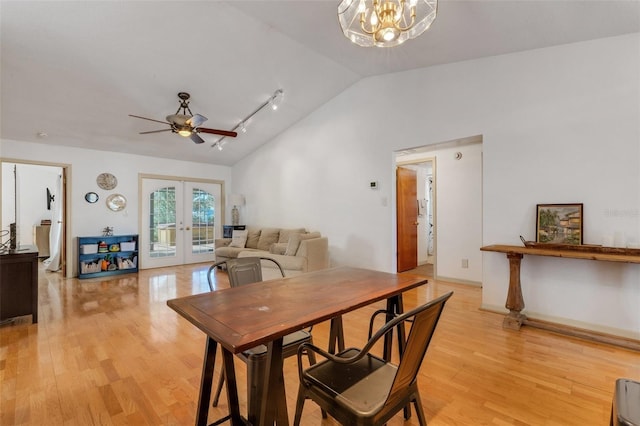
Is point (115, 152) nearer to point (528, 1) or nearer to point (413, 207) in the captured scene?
point (413, 207)

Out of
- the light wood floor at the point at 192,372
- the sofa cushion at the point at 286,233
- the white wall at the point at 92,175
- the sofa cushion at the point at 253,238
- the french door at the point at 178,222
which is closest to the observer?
the light wood floor at the point at 192,372

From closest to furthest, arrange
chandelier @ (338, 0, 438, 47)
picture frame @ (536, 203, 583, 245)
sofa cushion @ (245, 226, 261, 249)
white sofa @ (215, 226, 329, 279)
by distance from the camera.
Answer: chandelier @ (338, 0, 438, 47) → picture frame @ (536, 203, 583, 245) → white sofa @ (215, 226, 329, 279) → sofa cushion @ (245, 226, 261, 249)

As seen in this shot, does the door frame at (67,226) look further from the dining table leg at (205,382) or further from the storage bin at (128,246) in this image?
the dining table leg at (205,382)

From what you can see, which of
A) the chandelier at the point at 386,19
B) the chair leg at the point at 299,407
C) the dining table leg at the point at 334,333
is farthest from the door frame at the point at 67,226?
the chair leg at the point at 299,407

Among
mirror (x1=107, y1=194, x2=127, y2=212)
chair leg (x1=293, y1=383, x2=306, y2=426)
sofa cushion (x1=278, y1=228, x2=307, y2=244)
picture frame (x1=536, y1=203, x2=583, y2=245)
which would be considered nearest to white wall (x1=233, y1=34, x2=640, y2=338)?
picture frame (x1=536, y1=203, x2=583, y2=245)

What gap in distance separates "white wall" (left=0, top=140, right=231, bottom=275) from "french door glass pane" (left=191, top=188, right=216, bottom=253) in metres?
0.91

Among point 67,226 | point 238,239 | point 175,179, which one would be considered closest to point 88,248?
point 67,226

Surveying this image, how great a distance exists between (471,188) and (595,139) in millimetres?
1861

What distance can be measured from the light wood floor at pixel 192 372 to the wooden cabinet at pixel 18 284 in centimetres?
17

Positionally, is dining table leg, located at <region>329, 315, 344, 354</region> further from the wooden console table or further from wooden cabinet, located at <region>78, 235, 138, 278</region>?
wooden cabinet, located at <region>78, 235, 138, 278</region>

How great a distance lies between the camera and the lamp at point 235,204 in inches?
271

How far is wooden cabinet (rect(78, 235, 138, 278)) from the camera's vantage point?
5.23 m

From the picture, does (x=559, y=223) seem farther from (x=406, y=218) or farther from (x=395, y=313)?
(x=406, y=218)

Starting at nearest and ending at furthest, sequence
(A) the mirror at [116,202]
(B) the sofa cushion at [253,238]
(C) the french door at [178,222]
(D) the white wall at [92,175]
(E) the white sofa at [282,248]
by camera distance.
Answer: (E) the white sofa at [282,248] → (D) the white wall at [92,175] → (A) the mirror at [116,202] → (B) the sofa cushion at [253,238] → (C) the french door at [178,222]
